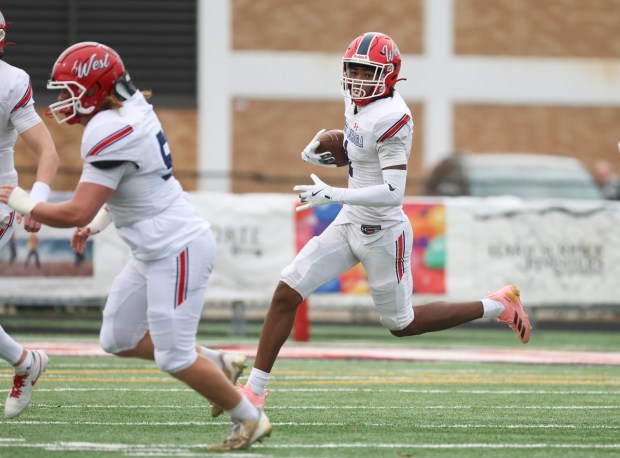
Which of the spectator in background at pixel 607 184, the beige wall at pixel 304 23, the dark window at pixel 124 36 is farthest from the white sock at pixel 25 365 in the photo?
the beige wall at pixel 304 23

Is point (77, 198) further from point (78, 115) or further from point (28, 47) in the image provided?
point (28, 47)

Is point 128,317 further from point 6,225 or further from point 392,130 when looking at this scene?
point 392,130

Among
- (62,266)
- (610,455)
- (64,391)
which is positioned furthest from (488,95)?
(610,455)

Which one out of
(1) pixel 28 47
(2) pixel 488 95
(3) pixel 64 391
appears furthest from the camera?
(2) pixel 488 95

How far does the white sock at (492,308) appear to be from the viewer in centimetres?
775

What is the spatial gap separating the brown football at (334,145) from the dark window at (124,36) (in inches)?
580

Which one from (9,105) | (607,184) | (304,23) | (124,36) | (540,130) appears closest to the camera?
(9,105)

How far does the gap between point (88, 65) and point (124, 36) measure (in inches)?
660

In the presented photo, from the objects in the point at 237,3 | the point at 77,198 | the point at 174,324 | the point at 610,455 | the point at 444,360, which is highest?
the point at 237,3

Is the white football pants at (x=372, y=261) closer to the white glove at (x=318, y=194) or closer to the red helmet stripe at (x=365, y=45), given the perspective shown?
the white glove at (x=318, y=194)

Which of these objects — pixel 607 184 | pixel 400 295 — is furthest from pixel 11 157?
pixel 607 184

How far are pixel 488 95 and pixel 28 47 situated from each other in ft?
26.3

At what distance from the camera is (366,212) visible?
23.8 ft

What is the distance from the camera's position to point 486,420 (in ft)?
23.0
